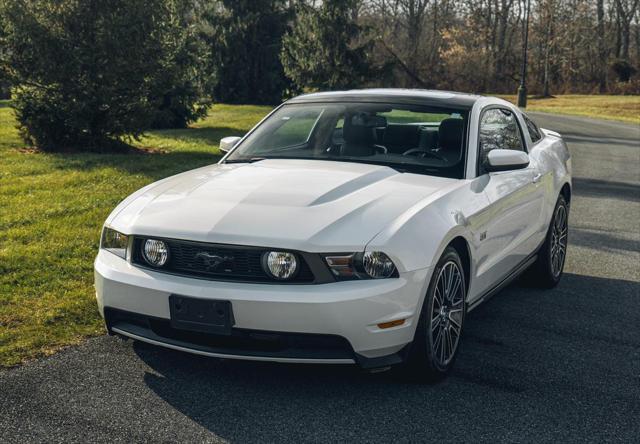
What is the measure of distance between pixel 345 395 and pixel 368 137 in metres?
2.08

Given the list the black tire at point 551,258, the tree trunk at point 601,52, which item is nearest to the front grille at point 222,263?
the black tire at point 551,258

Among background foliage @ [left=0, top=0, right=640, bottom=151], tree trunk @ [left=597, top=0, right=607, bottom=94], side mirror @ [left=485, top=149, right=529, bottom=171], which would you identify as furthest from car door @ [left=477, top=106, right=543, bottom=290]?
tree trunk @ [left=597, top=0, right=607, bottom=94]

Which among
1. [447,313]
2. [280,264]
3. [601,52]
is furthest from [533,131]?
[601,52]

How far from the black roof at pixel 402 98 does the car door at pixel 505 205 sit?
8.0 inches

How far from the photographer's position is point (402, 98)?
5.83 meters

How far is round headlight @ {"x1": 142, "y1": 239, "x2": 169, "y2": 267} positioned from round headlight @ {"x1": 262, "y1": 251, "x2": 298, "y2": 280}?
0.56 metres

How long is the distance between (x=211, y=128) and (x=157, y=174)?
37.7ft

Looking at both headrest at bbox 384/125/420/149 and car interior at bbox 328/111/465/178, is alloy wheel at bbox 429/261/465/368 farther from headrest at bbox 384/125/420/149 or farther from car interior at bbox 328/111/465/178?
headrest at bbox 384/125/420/149

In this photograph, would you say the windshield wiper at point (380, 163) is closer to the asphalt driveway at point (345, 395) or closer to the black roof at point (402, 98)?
the black roof at point (402, 98)

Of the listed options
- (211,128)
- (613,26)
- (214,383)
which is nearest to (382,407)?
(214,383)

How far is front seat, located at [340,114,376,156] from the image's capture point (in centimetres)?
562

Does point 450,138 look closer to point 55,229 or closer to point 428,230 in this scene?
point 428,230

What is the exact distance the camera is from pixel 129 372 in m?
4.52

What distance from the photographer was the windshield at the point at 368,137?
17.8 feet
